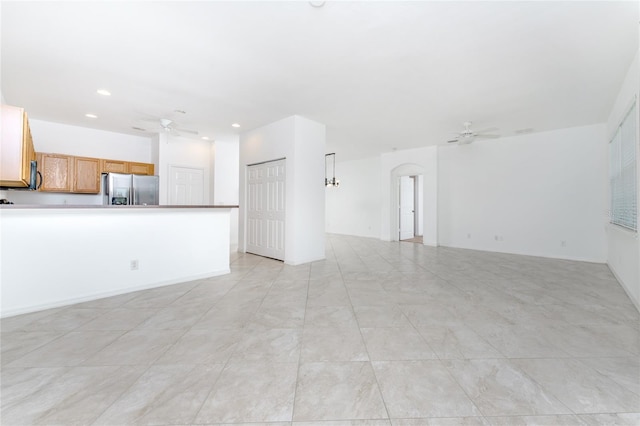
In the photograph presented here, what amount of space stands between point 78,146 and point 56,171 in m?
0.79

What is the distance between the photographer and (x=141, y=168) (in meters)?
6.11

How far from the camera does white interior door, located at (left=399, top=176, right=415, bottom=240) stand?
853cm

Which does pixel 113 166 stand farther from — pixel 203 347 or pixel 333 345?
pixel 333 345

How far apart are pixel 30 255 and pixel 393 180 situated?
307 inches

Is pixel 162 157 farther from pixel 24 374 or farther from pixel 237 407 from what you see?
pixel 237 407

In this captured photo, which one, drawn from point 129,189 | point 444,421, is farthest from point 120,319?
point 129,189

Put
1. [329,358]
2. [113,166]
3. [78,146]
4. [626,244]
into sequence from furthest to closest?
[113,166], [78,146], [626,244], [329,358]

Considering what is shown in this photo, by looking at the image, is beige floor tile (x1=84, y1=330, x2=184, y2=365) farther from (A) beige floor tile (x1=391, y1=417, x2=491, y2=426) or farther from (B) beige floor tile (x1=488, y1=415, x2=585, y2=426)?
(B) beige floor tile (x1=488, y1=415, x2=585, y2=426)

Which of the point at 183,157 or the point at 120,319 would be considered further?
the point at 183,157

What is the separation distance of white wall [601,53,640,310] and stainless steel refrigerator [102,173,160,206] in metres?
7.87

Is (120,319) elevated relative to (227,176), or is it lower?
lower

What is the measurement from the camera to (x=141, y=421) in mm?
1318

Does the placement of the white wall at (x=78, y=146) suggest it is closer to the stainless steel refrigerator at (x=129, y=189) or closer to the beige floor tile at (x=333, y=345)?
the stainless steel refrigerator at (x=129, y=189)

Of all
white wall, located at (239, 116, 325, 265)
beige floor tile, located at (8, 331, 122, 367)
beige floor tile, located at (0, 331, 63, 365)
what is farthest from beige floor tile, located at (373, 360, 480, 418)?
white wall, located at (239, 116, 325, 265)
